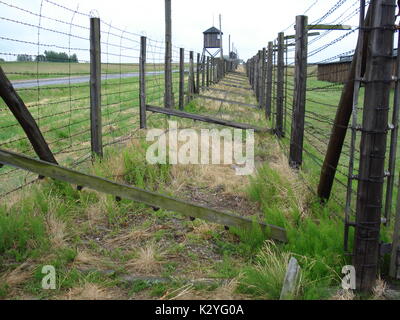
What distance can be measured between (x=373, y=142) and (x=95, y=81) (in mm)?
4028

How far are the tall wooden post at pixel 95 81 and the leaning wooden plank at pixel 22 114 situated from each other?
1.81 metres

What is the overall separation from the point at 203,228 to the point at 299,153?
2.51 metres

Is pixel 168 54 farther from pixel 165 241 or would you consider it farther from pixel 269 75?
pixel 165 241

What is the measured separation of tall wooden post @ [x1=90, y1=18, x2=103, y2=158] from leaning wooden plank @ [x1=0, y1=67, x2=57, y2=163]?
1.81 meters

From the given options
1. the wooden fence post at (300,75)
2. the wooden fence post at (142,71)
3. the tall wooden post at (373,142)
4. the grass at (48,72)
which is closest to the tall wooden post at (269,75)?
the grass at (48,72)

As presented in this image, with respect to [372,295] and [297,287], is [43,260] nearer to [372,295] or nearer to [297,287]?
[297,287]

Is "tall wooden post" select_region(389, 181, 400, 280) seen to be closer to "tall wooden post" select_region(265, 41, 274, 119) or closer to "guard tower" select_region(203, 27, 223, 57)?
"tall wooden post" select_region(265, 41, 274, 119)

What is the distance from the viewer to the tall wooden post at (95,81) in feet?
19.1

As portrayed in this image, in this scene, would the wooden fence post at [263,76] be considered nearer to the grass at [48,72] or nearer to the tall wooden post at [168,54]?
the grass at [48,72]

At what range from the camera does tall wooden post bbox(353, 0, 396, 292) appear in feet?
9.20

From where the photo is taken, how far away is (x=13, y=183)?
577 cm

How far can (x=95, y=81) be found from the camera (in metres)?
5.87
